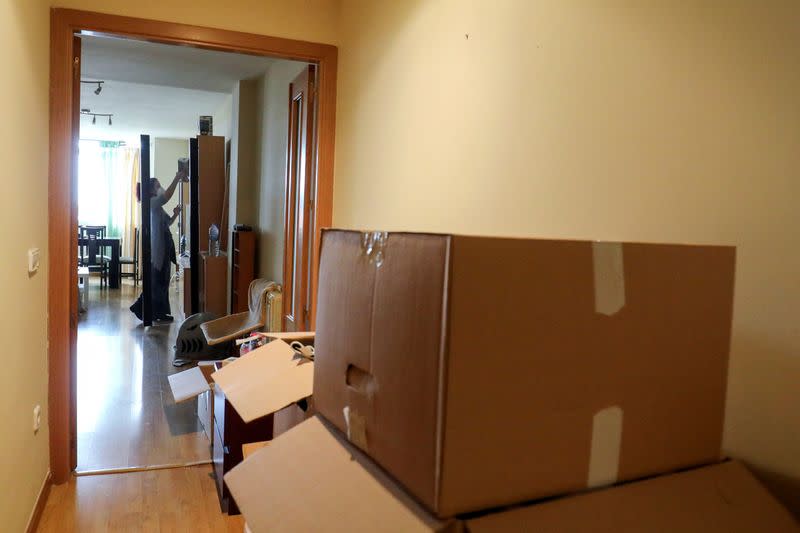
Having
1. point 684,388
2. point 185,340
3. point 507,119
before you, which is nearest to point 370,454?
point 684,388

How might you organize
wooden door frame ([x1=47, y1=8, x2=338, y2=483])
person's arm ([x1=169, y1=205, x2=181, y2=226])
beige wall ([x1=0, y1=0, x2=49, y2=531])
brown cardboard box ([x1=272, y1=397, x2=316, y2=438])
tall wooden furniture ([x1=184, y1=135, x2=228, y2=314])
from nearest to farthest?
brown cardboard box ([x1=272, y1=397, x2=316, y2=438]) → beige wall ([x1=0, y1=0, x2=49, y2=531]) → wooden door frame ([x1=47, y1=8, x2=338, y2=483]) → tall wooden furniture ([x1=184, y1=135, x2=228, y2=314]) → person's arm ([x1=169, y1=205, x2=181, y2=226])

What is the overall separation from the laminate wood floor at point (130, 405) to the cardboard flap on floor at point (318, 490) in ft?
8.05

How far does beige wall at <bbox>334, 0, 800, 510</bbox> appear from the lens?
3.16ft

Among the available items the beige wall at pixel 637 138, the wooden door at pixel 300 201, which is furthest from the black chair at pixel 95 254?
the beige wall at pixel 637 138

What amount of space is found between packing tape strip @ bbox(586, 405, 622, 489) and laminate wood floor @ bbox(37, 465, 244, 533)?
2051mm

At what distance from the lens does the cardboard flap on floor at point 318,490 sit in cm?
75

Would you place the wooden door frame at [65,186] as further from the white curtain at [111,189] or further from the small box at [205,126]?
the white curtain at [111,189]

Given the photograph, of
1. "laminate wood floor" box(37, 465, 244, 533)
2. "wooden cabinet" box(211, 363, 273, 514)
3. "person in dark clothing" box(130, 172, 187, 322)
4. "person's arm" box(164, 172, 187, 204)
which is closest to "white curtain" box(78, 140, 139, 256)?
"person's arm" box(164, 172, 187, 204)

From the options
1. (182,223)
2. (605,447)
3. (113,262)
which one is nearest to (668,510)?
(605,447)

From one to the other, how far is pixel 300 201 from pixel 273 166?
1883mm

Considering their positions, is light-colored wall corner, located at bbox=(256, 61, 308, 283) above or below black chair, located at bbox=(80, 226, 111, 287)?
above

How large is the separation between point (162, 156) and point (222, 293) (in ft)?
20.4

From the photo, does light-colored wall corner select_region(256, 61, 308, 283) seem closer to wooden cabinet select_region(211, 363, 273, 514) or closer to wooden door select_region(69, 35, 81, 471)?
wooden door select_region(69, 35, 81, 471)

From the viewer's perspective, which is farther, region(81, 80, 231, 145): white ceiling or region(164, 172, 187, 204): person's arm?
region(81, 80, 231, 145): white ceiling
